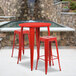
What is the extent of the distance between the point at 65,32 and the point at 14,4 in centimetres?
712

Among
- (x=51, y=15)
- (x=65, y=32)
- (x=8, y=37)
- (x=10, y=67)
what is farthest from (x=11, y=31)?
(x=51, y=15)

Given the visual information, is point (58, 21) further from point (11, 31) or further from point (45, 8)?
point (11, 31)

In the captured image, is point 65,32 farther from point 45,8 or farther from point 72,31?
point 45,8

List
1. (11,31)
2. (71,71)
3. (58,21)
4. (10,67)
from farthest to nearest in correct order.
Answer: (58,21), (11,31), (10,67), (71,71)

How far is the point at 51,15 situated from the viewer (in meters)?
13.6

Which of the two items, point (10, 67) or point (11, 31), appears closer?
point (10, 67)

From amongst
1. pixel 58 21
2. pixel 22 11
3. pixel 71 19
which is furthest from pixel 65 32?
pixel 22 11

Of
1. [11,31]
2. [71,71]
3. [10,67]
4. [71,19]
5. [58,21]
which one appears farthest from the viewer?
[58,21]

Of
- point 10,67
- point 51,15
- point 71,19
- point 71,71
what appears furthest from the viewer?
point 51,15

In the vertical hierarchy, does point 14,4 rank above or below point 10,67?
above

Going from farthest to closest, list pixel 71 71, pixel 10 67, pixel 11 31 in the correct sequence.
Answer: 1. pixel 11 31
2. pixel 10 67
3. pixel 71 71

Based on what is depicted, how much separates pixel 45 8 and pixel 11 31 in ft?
21.1

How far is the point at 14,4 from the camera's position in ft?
46.5

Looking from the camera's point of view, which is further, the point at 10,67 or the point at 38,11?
the point at 38,11
